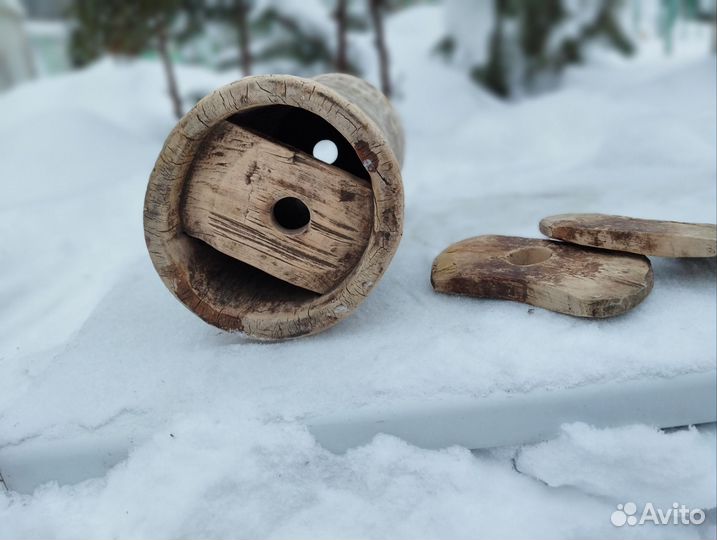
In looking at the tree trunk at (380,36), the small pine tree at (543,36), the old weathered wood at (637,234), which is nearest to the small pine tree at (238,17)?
the tree trunk at (380,36)

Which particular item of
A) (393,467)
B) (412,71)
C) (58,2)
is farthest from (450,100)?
(393,467)

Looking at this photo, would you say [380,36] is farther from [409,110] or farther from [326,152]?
[326,152]

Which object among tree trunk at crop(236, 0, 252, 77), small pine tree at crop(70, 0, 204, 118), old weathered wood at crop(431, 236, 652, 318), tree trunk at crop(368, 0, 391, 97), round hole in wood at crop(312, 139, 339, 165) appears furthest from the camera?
tree trunk at crop(368, 0, 391, 97)

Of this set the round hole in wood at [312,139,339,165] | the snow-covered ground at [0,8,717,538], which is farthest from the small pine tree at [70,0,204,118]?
the snow-covered ground at [0,8,717,538]

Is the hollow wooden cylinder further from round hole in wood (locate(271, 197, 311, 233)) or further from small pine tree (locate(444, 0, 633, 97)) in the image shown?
small pine tree (locate(444, 0, 633, 97))

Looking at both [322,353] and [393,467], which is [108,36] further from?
[393,467]
